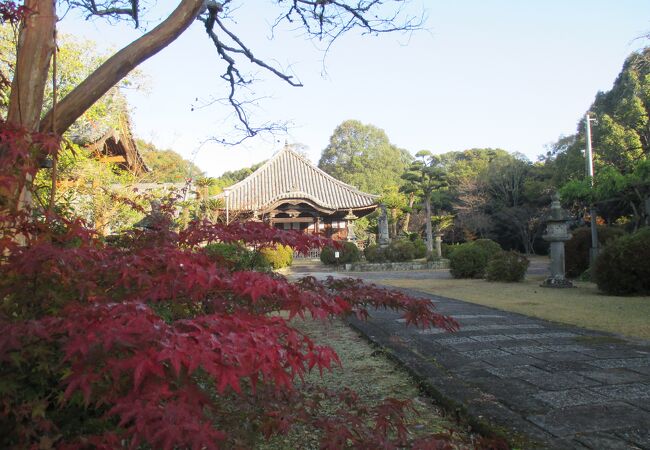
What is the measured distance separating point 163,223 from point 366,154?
45.8 meters

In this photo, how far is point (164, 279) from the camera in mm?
1481

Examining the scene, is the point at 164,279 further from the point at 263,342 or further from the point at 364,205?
the point at 364,205

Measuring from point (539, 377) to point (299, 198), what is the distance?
842 inches

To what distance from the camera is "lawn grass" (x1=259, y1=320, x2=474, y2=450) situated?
99.9 inches

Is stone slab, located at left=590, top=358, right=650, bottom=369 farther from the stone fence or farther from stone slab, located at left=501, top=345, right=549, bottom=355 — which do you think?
the stone fence

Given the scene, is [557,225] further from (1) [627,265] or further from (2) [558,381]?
(2) [558,381]

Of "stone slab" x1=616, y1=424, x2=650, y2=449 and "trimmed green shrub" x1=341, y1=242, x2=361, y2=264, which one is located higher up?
"trimmed green shrub" x1=341, y1=242, x2=361, y2=264


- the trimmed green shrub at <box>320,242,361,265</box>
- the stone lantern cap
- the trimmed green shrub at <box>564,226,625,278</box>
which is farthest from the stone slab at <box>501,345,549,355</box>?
the trimmed green shrub at <box>320,242,361,265</box>

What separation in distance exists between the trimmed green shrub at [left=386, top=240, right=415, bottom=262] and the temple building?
3.88 metres

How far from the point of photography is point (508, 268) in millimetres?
11945

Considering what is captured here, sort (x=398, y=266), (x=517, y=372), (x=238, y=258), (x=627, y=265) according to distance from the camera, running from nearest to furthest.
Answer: (x=517, y=372) → (x=238, y=258) → (x=627, y=265) → (x=398, y=266)

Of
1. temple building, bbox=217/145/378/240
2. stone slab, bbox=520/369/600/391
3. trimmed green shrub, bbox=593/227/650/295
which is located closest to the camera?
stone slab, bbox=520/369/600/391

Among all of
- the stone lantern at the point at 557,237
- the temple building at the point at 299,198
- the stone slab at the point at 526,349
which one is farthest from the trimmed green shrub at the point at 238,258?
the temple building at the point at 299,198

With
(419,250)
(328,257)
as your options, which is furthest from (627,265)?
(419,250)
